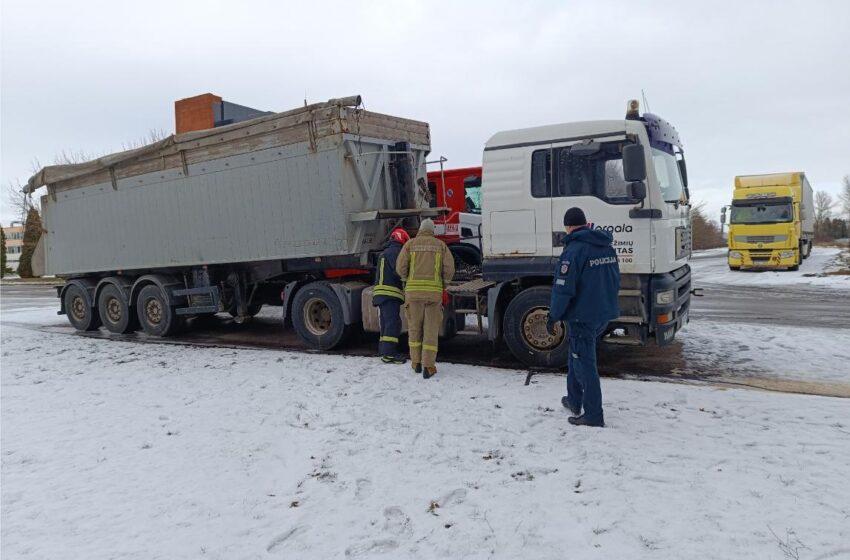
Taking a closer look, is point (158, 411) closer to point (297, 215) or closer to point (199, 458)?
point (199, 458)

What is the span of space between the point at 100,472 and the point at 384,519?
2.46 metres

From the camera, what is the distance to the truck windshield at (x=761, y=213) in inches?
845

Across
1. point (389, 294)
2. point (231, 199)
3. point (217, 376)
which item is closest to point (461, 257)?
point (389, 294)

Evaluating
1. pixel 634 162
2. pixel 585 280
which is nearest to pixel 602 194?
pixel 634 162

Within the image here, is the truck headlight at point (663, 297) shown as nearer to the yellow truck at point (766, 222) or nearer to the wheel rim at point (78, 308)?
the wheel rim at point (78, 308)

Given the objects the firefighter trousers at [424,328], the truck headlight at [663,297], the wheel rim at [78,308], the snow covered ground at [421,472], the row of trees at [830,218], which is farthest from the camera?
the row of trees at [830,218]

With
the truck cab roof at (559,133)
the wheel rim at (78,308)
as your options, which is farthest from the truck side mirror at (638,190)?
the wheel rim at (78,308)

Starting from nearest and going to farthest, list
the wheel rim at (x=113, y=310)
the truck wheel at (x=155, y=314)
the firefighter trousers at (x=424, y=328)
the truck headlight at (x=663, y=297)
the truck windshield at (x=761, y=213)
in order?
the truck headlight at (x=663, y=297), the firefighter trousers at (x=424, y=328), the truck wheel at (x=155, y=314), the wheel rim at (x=113, y=310), the truck windshield at (x=761, y=213)

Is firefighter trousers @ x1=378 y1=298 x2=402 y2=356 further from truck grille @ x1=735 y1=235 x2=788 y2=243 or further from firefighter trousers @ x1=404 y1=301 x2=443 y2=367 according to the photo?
truck grille @ x1=735 y1=235 x2=788 y2=243

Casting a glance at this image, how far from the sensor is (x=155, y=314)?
1077 centimetres

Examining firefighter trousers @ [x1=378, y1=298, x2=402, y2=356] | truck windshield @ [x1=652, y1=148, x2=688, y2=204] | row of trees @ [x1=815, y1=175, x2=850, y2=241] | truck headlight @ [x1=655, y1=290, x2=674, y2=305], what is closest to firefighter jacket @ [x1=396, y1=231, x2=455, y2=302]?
firefighter trousers @ [x1=378, y1=298, x2=402, y2=356]

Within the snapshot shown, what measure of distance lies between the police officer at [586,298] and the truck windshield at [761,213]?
20.0 m

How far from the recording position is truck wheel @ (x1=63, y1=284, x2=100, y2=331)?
39.0 feet

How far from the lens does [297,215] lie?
854cm
